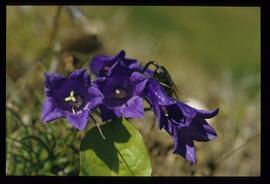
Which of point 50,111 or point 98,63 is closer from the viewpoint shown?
point 50,111

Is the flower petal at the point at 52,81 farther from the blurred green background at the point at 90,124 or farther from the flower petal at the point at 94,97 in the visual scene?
the blurred green background at the point at 90,124

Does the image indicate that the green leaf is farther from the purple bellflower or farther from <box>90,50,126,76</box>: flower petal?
<box>90,50,126,76</box>: flower petal

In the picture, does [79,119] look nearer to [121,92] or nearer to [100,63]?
[121,92]

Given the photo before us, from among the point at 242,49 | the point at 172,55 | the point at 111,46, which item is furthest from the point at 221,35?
the point at 111,46

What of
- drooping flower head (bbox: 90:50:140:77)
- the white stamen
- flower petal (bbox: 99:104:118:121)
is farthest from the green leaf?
drooping flower head (bbox: 90:50:140:77)

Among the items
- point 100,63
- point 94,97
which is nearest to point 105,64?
point 100,63
